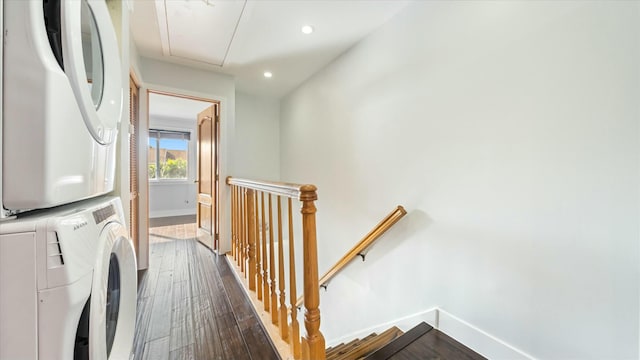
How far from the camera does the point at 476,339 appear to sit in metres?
1.48

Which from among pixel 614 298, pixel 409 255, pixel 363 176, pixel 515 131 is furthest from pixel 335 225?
pixel 614 298

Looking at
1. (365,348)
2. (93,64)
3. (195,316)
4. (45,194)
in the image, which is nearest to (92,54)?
(93,64)

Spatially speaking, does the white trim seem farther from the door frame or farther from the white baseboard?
the white baseboard

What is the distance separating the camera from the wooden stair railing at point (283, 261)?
116cm

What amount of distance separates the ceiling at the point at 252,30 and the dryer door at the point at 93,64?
1.21 m

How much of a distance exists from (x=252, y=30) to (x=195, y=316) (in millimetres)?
2384

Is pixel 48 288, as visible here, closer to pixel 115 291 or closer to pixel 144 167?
pixel 115 291

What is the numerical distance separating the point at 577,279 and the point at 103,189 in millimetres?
2056

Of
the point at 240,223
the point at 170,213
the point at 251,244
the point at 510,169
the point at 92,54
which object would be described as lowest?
the point at 170,213

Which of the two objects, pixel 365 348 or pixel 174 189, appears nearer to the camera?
pixel 365 348

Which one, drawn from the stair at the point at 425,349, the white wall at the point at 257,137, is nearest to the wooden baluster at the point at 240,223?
the stair at the point at 425,349

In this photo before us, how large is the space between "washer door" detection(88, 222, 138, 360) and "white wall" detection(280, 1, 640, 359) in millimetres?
1737

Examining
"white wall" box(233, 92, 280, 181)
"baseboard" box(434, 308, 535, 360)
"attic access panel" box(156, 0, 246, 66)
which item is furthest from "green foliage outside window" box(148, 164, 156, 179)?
"baseboard" box(434, 308, 535, 360)

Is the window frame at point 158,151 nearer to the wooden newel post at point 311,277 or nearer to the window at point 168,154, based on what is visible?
the window at point 168,154
